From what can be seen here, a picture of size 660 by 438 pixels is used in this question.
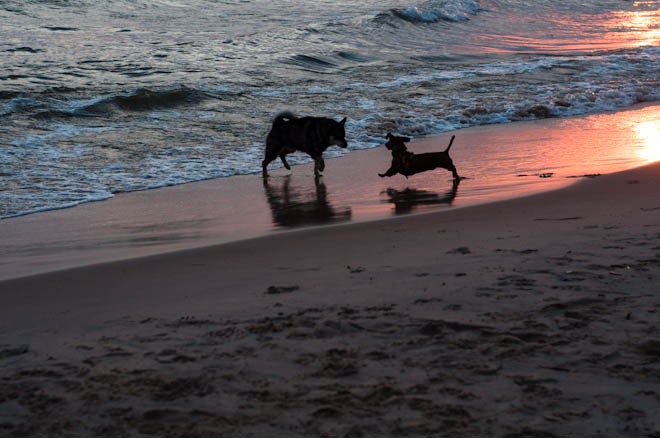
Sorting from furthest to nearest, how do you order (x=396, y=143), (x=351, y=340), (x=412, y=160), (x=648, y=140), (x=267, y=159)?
(x=648, y=140) < (x=267, y=159) < (x=412, y=160) < (x=396, y=143) < (x=351, y=340)

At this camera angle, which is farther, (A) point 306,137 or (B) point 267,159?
(B) point 267,159

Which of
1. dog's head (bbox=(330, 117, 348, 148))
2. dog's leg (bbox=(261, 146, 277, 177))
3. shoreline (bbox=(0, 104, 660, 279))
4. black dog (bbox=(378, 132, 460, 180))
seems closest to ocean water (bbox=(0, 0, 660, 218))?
dog's leg (bbox=(261, 146, 277, 177))

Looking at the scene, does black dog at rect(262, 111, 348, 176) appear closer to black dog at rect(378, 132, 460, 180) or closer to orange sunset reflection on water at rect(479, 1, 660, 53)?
black dog at rect(378, 132, 460, 180)

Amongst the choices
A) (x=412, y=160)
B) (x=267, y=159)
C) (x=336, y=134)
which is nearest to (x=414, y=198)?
(x=412, y=160)

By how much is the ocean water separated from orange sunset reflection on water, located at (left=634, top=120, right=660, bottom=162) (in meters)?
2.29

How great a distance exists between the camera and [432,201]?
730 cm

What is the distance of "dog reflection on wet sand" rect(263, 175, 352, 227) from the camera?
6.77 m

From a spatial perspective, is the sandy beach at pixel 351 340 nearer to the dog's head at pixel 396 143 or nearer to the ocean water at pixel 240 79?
the dog's head at pixel 396 143

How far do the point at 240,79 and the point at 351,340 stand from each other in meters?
14.2

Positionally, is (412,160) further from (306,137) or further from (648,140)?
(648,140)

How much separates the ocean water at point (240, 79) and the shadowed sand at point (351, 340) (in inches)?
148

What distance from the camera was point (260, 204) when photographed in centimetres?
773

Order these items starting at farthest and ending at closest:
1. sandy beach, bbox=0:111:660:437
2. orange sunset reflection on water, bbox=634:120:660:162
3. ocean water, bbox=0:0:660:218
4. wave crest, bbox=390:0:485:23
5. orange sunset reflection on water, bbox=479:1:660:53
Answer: wave crest, bbox=390:0:485:23, orange sunset reflection on water, bbox=479:1:660:53, ocean water, bbox=0:0:660:218, orange sunset reflection on water, bbox=634:120:660:162, sandy beach, bbox=0:111:660:437

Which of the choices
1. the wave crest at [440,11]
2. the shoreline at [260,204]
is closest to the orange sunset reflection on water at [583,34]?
the wave crest at [440,11]
